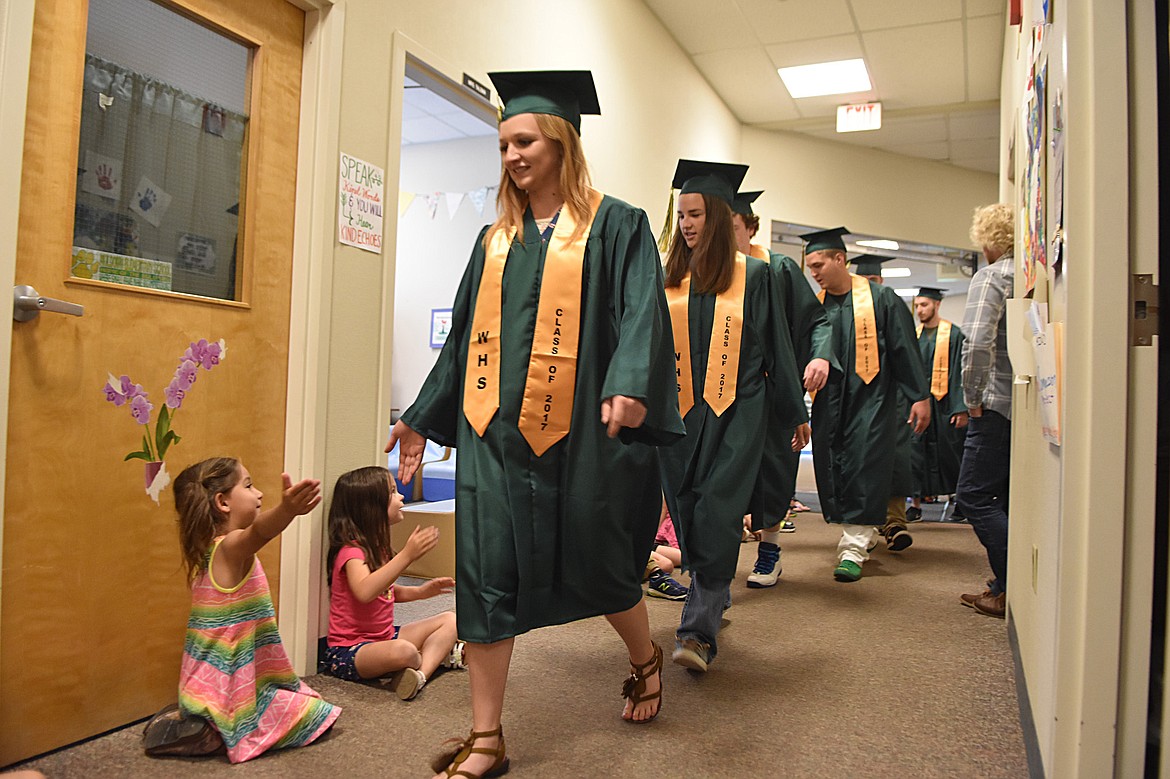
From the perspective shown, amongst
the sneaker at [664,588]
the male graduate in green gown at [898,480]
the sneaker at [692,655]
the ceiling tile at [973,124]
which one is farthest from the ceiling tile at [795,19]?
the sneaker at [692,655]

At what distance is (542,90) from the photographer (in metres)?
1.87

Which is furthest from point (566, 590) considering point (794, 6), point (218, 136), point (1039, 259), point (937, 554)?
point (794, 6)

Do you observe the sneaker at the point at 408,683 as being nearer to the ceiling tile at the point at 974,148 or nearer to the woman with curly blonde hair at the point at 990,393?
the woman with curly blonde hair at the point at 990,393

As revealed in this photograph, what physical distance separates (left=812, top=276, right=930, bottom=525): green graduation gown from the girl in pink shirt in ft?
6.91

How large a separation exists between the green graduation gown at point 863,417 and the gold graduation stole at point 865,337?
0.08 ft

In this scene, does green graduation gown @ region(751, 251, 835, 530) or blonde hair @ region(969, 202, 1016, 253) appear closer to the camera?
green graduation gown @ region(751, 251, 835, 530)

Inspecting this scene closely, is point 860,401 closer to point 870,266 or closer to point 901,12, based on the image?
point 870,266

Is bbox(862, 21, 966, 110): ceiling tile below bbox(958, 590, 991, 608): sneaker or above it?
above

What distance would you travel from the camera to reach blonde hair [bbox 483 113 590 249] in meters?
1.86

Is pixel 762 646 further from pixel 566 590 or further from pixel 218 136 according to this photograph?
pixel 218 136

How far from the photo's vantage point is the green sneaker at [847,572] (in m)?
3.78

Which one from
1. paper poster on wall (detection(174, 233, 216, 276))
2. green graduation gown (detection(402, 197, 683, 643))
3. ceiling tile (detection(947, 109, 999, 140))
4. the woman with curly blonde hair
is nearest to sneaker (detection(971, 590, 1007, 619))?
the woman with curly blonde hair

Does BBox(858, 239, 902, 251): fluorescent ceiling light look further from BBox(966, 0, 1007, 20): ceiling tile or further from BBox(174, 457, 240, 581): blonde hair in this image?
BBox(174, 457, 240, 581): blonde hair

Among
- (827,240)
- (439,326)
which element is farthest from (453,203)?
(827,240)
